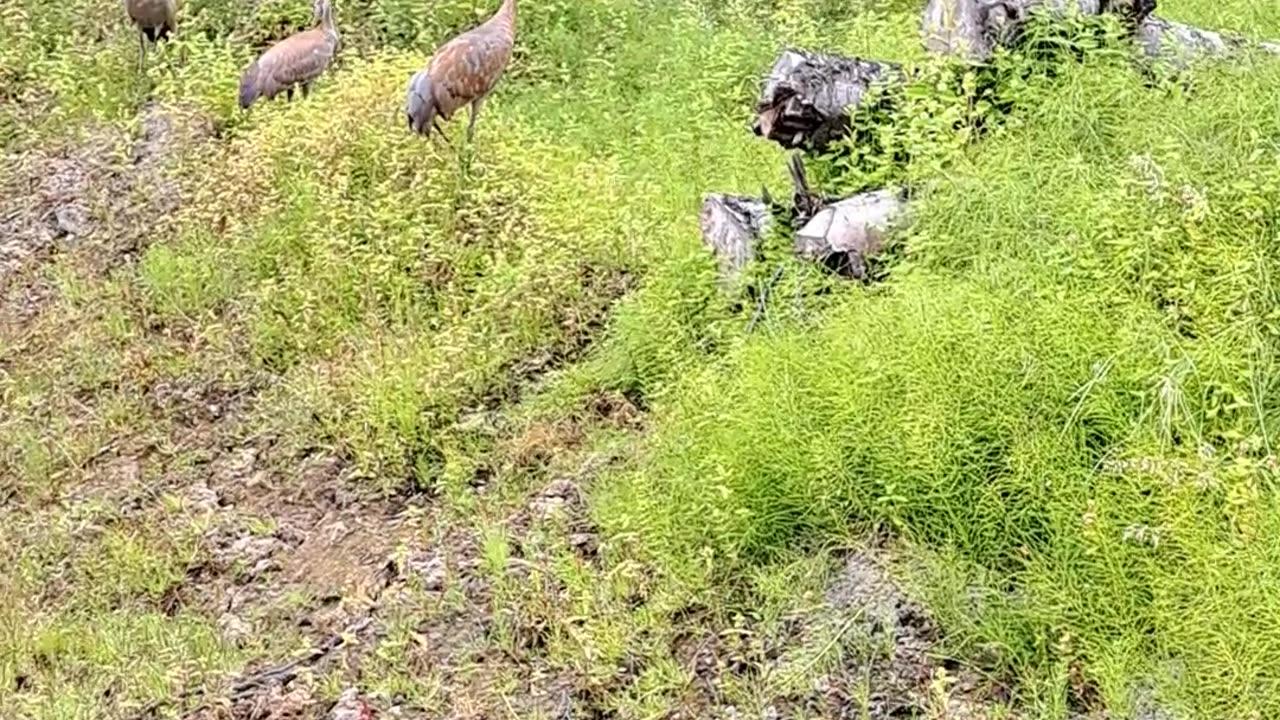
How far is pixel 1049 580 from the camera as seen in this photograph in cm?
385

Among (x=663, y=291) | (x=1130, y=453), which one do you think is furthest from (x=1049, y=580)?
(x=663, y=291)

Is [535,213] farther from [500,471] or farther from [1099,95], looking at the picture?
[1099,95]

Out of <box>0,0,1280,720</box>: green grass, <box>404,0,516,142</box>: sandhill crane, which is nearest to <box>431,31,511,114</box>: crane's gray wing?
<box>404,0,516,142</box>: sandhill crane

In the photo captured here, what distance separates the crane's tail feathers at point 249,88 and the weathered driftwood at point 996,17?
14.4ft

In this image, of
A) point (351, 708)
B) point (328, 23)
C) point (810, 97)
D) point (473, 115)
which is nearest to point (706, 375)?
point (810, 97)

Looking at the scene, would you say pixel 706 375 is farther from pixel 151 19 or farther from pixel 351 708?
pixel 151 19

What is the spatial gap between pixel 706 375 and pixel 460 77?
3.27m

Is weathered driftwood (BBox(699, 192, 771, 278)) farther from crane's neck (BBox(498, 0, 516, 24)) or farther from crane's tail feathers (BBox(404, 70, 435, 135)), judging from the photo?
crane's neck (BBox(498, 0, 516, 24))

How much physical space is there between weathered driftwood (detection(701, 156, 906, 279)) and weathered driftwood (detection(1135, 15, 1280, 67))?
1.48 metres

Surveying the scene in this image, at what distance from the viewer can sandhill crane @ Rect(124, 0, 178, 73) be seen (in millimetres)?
9375

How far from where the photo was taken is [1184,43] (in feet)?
19.4

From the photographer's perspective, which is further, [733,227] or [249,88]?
[249,88]

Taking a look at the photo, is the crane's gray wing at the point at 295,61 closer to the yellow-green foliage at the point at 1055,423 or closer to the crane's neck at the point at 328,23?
the crane's neck at the point at 328,23

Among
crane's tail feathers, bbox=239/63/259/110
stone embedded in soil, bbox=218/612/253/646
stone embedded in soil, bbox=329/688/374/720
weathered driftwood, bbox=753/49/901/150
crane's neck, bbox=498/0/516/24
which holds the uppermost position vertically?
weathered driftwood, bbox=753/49/901/150
